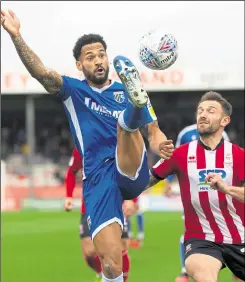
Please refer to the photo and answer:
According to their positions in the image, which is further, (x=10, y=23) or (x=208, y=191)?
(x=208, y=191)

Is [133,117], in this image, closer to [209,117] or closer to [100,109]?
[100,109]

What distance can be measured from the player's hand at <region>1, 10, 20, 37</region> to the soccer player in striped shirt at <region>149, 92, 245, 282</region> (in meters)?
1.58

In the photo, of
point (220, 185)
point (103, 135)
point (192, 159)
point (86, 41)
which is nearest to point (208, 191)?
point (192, 159)

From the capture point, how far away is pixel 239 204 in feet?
19.4

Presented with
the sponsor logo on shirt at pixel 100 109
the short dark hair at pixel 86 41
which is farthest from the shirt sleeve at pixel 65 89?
the short dark hair at pixel 86 41

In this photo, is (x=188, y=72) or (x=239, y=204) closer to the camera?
(x=239, y=204)

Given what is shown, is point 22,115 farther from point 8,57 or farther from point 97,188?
point 97,188

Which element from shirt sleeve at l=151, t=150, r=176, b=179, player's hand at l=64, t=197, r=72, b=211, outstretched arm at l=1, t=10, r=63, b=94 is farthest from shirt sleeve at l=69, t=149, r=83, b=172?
outstretched arm at l=1, t=10, r=63, b=94

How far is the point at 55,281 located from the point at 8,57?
65.4 ft

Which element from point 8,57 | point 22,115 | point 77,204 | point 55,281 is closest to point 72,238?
point 55,281

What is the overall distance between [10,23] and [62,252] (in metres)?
7.49

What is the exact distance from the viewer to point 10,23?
17.1 ft

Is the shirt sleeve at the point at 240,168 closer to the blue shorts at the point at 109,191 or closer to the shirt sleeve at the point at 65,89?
the blue shorts at the point at 109,191

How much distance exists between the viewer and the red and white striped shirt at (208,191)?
5.82 metres
